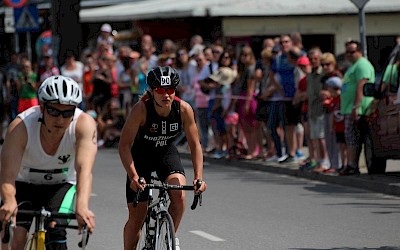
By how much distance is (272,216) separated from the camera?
47.0ft

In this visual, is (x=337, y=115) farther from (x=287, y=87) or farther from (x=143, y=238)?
(x=143, y=238)

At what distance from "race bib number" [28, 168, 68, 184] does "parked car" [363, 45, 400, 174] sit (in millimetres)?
8726

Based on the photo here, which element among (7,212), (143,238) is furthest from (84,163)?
(143,238)

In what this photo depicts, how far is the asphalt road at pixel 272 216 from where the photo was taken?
1216cm

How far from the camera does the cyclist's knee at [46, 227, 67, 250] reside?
784 centimetres

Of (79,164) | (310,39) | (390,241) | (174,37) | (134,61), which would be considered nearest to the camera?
(79,164)

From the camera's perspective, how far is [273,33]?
27.8 meters

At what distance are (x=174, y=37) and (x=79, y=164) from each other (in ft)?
81.0

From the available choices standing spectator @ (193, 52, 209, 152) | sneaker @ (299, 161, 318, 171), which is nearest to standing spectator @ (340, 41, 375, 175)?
sneaker @ (299, 161, 318, 171)

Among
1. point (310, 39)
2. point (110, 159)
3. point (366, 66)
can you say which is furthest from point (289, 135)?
point (310, 39)

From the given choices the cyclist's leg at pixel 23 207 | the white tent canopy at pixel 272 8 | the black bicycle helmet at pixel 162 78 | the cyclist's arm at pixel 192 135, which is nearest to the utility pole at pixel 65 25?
the white tent canopy at pixel 272 8

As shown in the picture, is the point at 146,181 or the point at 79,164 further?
the point at 146,181

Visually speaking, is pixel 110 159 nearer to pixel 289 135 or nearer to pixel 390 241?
pixel 289 135

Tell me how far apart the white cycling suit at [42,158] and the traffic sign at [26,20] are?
79.2ft
